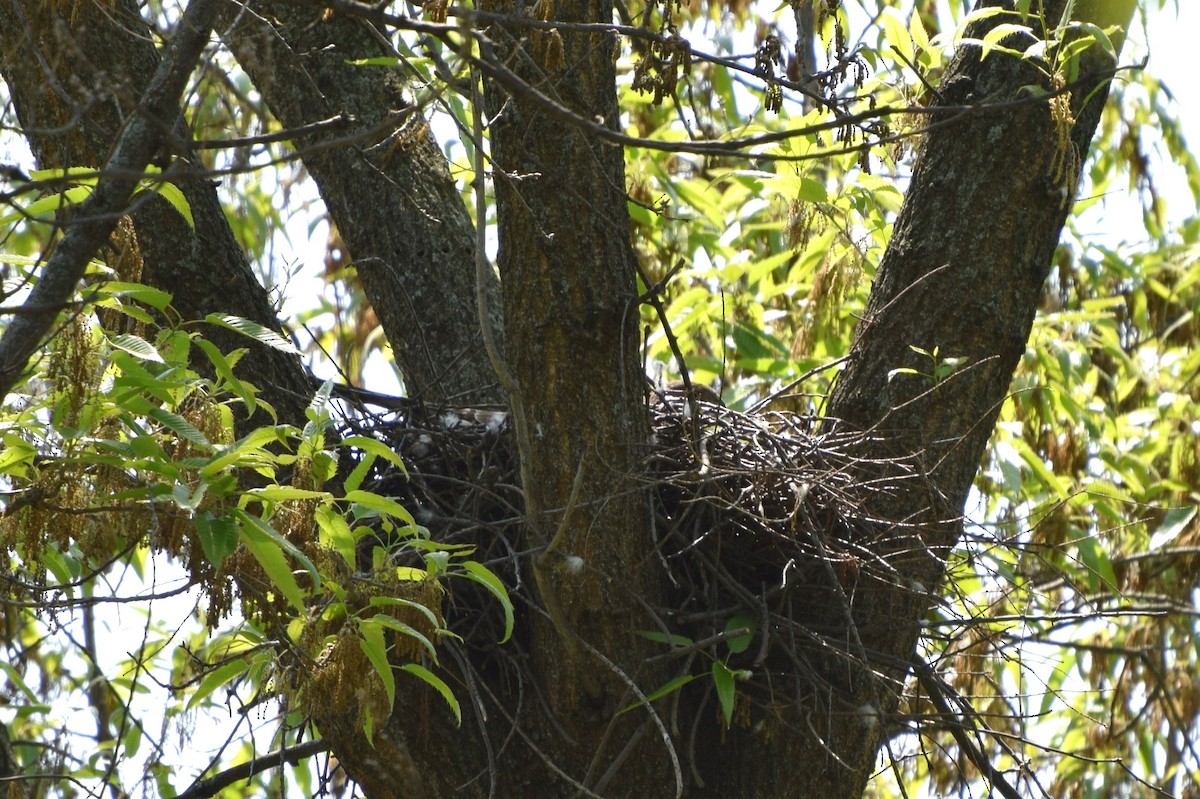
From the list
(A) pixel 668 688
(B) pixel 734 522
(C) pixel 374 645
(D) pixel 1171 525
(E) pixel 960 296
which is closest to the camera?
(C) pixel 374 645

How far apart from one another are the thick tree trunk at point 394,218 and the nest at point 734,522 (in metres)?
0.44

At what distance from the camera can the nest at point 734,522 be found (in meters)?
2.25

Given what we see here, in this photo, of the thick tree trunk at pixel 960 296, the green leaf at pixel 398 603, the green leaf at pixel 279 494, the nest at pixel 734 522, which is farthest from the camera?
the thick tree trunk at pixel 960 296

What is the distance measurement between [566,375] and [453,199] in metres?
1.01

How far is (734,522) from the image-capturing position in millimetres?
2279

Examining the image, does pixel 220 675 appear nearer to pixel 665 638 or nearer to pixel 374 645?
pixel 374 645

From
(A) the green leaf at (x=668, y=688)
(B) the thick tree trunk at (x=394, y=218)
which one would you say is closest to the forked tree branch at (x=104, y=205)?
(A) the green leaf at (x=668, y=688)

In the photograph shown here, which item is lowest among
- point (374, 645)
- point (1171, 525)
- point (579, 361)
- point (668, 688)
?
point (374, 645)

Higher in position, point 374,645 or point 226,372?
point 226,372

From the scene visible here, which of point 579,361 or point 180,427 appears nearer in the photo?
point 180,427

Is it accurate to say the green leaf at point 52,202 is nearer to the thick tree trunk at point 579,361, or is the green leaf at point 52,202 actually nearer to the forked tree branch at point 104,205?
the forked tree branch at point 104,205

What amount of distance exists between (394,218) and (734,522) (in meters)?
1.16

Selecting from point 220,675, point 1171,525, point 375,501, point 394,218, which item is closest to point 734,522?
point 375,501

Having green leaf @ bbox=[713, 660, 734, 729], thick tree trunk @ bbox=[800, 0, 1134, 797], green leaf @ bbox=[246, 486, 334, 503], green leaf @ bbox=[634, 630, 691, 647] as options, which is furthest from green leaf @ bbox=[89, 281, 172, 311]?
thick tree trunk @ bbox=[800, 0, 1134, 797]
